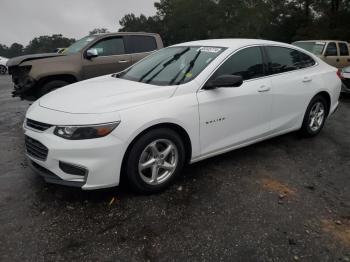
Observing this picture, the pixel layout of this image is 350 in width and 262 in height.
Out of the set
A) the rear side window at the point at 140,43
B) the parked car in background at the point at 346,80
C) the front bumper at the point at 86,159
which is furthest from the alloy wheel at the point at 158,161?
the parked car in background at the point at 346,80

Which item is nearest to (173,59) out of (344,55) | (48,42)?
(344,55)

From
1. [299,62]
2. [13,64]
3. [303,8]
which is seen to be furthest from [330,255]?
[303,8]

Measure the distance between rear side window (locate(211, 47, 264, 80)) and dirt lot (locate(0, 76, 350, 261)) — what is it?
117 cm

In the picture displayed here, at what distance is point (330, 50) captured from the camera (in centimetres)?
1283

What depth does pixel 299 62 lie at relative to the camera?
17.0ft

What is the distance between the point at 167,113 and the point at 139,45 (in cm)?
511

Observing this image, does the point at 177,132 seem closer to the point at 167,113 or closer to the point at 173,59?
the point at 167,113

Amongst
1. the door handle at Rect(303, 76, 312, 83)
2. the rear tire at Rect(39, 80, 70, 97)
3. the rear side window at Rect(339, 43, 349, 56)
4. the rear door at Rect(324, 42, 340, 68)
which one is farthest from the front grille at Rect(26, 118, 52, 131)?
the rear side window at Rect(339, 43, 349, 56)

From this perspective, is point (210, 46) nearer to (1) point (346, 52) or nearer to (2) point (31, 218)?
(2) point (31, 218)

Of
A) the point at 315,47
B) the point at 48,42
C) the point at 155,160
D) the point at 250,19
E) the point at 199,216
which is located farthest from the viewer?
the point at 48,42

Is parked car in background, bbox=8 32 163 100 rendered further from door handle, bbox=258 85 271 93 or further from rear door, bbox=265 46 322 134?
door handle, bbox=258 85 271 93

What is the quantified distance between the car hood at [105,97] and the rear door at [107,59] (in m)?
3.32

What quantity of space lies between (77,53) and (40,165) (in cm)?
445

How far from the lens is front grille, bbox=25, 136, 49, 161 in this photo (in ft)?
11.1
